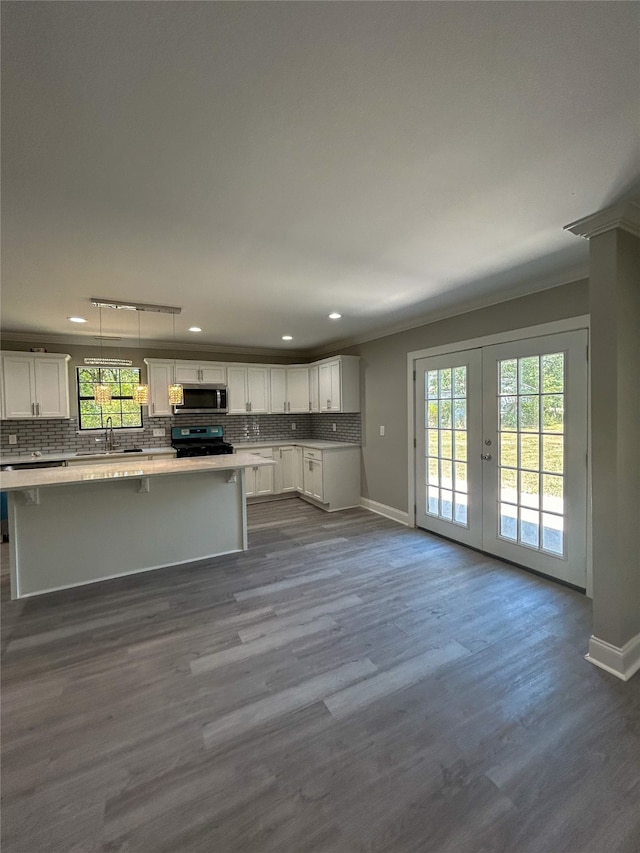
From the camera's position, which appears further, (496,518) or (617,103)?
(496,518)

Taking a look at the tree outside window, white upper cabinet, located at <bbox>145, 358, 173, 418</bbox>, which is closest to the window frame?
the tree outside window

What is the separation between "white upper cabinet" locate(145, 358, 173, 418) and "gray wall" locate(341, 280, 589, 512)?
2732mm

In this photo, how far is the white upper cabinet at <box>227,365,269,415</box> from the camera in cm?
589

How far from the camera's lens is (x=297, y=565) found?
3.49 m

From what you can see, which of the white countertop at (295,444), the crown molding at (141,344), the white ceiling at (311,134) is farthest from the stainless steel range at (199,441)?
the white ceiling at (311,134)

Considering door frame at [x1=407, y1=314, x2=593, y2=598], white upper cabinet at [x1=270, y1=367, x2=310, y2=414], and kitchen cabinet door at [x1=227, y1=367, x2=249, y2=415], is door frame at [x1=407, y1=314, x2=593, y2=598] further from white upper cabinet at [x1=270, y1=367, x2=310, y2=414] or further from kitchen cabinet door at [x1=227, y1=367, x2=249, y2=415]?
kitchen cabinet door at [x1=227, y1=367, x2=249, y2=415]

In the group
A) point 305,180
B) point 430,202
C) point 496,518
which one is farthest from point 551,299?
point 305,180

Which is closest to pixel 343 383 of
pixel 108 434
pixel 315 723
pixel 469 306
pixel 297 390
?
pixel 297 390

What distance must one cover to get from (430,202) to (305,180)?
2.17ft

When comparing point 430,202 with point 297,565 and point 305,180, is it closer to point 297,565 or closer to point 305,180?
point 305,180

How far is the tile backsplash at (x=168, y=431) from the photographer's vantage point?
487 centimetres

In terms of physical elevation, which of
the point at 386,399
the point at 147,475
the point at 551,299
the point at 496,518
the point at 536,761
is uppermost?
the point at 551,299

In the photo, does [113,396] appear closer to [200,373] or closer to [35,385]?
[35,385]

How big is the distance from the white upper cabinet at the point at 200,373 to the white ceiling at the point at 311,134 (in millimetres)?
2772
